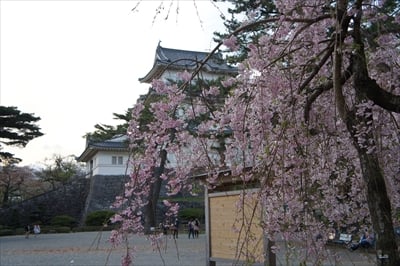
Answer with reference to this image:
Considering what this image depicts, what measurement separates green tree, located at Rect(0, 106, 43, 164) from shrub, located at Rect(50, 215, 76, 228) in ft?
16.6

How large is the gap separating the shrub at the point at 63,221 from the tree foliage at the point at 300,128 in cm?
2506

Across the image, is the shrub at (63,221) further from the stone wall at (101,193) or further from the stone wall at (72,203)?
the stone wall at (101,193)

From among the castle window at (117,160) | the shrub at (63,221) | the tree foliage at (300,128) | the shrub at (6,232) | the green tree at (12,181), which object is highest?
the castle window at (117,160)

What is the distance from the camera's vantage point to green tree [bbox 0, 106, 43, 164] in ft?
77.3

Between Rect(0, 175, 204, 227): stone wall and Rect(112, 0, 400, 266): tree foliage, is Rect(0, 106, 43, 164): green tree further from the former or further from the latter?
Rect(112, 0, 400, 266): tree foliage

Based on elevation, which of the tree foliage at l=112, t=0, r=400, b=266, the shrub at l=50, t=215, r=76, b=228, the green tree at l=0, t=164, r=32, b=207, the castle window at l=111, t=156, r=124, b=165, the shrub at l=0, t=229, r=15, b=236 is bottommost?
the shrub at l=0, t=229, r=15, b=236

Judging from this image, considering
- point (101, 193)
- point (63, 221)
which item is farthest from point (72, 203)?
point (63, 221)

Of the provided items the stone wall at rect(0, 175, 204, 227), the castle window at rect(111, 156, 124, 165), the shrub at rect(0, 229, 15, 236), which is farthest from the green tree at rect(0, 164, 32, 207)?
the castle window at rect(111, 156, 124, 165)

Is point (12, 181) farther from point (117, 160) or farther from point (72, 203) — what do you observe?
point (117, 160)

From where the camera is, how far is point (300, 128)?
3.26m

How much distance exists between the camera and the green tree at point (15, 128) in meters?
23.5

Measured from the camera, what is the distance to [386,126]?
356 centimetres

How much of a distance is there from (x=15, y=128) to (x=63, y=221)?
670 centimetres

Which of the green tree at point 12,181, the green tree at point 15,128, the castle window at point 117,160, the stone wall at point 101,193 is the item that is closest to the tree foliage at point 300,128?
the green tree at point 15,128
